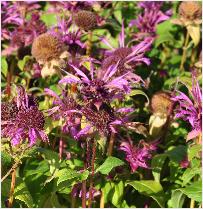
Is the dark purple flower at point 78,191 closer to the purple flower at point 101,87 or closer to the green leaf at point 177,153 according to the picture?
the green leaf at point 177,153

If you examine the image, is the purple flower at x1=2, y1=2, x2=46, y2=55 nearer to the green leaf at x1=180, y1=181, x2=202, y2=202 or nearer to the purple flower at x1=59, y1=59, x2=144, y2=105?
the purple flower at x1=59, y1=59, x2=144, y2=105

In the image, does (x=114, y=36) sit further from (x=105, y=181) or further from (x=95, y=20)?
(x=105, y=181)

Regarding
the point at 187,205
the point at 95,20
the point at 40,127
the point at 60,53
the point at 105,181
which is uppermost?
the point at 95,20

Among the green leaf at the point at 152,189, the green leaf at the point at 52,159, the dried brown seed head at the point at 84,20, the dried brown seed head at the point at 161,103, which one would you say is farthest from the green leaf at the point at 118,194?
the dried brown seed head at the point at 84,20

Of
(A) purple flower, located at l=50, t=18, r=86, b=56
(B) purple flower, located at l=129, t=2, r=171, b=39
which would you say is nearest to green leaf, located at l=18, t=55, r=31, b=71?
(A) purple flower, located at l=50, t=18, r=86, b=56

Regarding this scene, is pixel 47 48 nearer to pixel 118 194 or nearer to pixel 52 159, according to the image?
pixel 52 159

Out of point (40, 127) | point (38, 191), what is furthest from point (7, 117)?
point (38, 191)

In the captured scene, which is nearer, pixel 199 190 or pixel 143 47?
pixel 199 190
